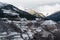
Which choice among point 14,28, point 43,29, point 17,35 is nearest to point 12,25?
point 14,28

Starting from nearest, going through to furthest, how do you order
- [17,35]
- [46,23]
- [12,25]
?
[17,35], [12,25], [46,23]

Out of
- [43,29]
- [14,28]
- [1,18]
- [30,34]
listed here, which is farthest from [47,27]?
[1,18]

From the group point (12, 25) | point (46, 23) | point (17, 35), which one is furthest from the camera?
point (46, 23)

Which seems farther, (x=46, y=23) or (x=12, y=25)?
(x=46, y=23)

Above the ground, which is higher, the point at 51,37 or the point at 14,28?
the point at 14,28

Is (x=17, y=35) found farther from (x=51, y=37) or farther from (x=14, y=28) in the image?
(x=51, y=37)

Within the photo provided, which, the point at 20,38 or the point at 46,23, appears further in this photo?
the point at 46,23

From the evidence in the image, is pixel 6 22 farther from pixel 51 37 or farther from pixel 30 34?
Result: pixel 51 37

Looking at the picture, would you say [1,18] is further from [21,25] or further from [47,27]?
[47,27]

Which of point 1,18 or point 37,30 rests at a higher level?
point 1,18
